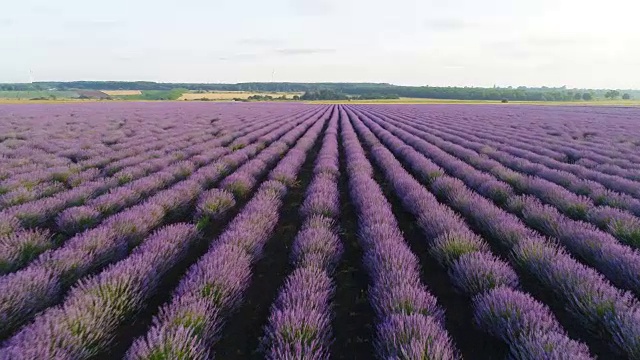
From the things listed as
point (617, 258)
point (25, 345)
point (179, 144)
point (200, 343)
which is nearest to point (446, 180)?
point (617, 258)

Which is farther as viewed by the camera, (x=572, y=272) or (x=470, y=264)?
(x=470, y=264)

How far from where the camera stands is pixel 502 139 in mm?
15680

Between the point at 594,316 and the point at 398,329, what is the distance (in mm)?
1628

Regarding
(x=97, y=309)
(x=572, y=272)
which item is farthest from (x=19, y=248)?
(x=572, y=272)

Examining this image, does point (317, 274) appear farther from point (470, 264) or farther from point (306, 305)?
point (470, 264)

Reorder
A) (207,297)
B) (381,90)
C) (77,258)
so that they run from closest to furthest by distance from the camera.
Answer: (207,297), (77,258), (381,90)

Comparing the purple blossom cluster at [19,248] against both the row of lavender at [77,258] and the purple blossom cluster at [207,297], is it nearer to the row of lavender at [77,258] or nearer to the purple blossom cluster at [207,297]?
the row of lavender at [77,258]

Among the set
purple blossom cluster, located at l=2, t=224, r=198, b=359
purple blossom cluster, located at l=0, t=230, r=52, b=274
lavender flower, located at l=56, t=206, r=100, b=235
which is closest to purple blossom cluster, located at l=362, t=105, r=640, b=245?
purple blossom cluster, located at l=2, t=224, r=198, b=359

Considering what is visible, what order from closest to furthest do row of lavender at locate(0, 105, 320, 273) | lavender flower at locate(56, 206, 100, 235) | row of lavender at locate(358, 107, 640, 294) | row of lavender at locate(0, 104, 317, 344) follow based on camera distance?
row of lavender at locate(0, 104, 317, 344), row of lavender at locate(358, 107, 640, 294), row of lavender at locate(0, 105, 320, 273), lavender flower at locate(56, 206, 100, 235)

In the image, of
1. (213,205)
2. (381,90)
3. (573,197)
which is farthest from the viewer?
(381,90)

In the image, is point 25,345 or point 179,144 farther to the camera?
point 179,144

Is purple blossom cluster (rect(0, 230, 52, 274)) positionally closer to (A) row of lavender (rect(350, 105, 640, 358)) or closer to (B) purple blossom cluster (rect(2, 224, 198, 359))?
(B) purple blossom cluster (rect(2, 224, 198, 359))

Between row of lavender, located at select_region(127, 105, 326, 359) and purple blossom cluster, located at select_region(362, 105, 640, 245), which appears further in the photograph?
purple blossom cluster, located at select_region(362, 105, 640, 245)

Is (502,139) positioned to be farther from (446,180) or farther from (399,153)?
(446,180)
